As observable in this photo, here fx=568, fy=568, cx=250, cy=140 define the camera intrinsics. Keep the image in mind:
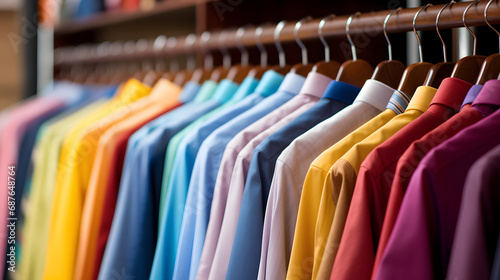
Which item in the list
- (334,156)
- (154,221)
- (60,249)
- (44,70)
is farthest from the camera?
(44,70)

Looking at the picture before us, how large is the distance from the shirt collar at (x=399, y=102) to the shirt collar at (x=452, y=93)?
0.26 ft

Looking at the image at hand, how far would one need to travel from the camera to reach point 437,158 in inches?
25.9

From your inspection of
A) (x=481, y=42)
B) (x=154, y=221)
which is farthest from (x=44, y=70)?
(x=481, y=42)

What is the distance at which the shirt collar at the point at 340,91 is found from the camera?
37.9 inches

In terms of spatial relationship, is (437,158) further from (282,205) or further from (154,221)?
(154,221)

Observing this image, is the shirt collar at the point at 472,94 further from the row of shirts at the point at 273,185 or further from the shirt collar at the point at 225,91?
the shirt collar at the point at 225,91

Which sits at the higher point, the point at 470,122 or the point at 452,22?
the point at 452,22

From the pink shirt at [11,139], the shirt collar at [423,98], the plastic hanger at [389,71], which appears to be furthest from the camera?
the pink shirt at [11,139]

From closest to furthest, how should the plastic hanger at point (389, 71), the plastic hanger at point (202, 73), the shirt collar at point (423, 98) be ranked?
1. the shirt collar at point (423, 98)
2. the plastic hanger at point (389, 71)
3. the plastic hanger at point (202, 73)

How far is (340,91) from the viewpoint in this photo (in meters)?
0.96

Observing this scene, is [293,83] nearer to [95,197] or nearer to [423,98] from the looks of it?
[423,98]

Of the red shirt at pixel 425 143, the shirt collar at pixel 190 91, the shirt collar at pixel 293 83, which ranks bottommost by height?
the red shirt at pixel 425 143

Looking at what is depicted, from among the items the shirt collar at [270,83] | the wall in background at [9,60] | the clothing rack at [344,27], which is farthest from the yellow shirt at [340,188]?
the wall in background at [9,60]

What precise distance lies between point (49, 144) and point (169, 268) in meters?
0.62
